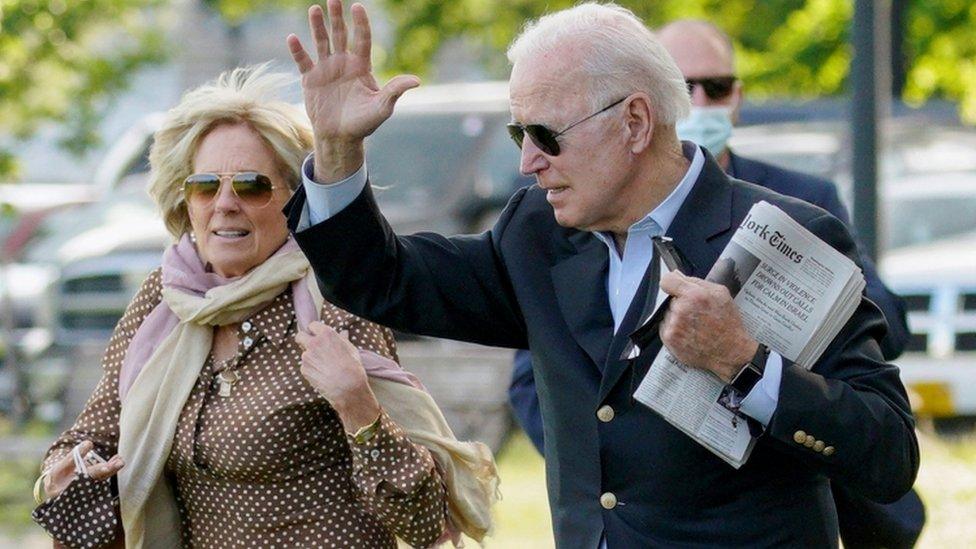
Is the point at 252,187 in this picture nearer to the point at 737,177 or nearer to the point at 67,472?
the point at 67,472

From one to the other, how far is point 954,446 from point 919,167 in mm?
3124

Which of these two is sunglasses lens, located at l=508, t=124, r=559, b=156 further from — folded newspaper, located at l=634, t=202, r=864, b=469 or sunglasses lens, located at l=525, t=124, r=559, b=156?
folded newspaper, located at l=634, t=202, r=864, b=469

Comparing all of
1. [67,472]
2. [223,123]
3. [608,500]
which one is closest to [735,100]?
[223,123]

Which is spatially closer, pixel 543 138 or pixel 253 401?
pixel 543 138

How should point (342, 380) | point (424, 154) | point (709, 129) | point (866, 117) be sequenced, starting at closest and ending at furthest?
point (342, 380)
point (709, 129)
point (866, 117)
point (424, 154)

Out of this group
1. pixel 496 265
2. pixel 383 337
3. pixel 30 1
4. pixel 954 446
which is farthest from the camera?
pixel 30 1

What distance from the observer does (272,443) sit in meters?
4.00

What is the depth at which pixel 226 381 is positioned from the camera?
414cm

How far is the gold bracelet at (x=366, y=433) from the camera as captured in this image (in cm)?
388

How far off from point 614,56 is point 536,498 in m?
5.66

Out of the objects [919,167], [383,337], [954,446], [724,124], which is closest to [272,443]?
[383,337]

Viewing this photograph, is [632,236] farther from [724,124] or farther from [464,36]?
[464,36]

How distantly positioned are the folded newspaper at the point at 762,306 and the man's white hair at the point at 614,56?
0.39 metres

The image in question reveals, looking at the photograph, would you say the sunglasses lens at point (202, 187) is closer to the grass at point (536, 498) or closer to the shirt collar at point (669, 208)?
the shirt collar at point (669, 208)
